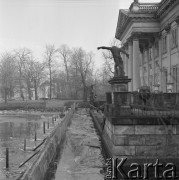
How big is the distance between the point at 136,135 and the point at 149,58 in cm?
3537

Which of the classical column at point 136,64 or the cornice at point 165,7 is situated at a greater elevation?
the cornice at point 165,7

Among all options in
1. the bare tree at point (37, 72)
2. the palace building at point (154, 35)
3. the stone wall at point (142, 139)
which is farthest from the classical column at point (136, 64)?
the bare tree at point (37, 72)

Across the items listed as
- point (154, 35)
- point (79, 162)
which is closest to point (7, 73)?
point (154, 35)

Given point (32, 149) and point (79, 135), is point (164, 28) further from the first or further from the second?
point (32, 149)

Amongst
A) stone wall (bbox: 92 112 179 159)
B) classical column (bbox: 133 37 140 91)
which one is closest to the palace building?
classical column (bbox: 133 37 140 91)

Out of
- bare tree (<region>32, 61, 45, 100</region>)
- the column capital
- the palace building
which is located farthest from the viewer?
bare tree (<region>32, 61, 45, 100</region>)

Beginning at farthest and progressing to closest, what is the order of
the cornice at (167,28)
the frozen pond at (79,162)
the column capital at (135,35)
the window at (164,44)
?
the column capital at (135,35), the window at (164,44), the cornice at (167,28), the frozen pond at (79,162)

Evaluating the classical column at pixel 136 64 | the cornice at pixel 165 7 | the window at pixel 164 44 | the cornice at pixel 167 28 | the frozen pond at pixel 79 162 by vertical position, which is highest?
the cornice at pixel 165 7

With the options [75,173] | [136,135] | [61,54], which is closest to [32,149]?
[75,173]

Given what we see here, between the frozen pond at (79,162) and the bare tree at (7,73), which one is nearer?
the frozen pond at (79,162)

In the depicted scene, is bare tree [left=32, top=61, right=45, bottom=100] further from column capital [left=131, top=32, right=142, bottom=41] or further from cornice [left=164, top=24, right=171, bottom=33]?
cornice [left=164, top=24, right=171, bottom=33]

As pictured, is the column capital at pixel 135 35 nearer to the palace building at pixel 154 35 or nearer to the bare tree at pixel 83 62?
the palace building at pixel 154 35

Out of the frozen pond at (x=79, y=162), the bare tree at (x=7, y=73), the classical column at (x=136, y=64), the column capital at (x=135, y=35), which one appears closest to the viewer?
the frozen pond at (x=79, y=162)

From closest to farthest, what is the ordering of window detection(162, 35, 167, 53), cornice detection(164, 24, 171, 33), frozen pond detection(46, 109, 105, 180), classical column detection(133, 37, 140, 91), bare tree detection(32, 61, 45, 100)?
frozen pond detection(46, 109, 105, 180) < cornice detection(164, 24, 171, 33) < window detection(162, 35, 167, 53) < classical column detection(133, 37, 140, 91) < bare tree detection(32, 61, 45, 100)
